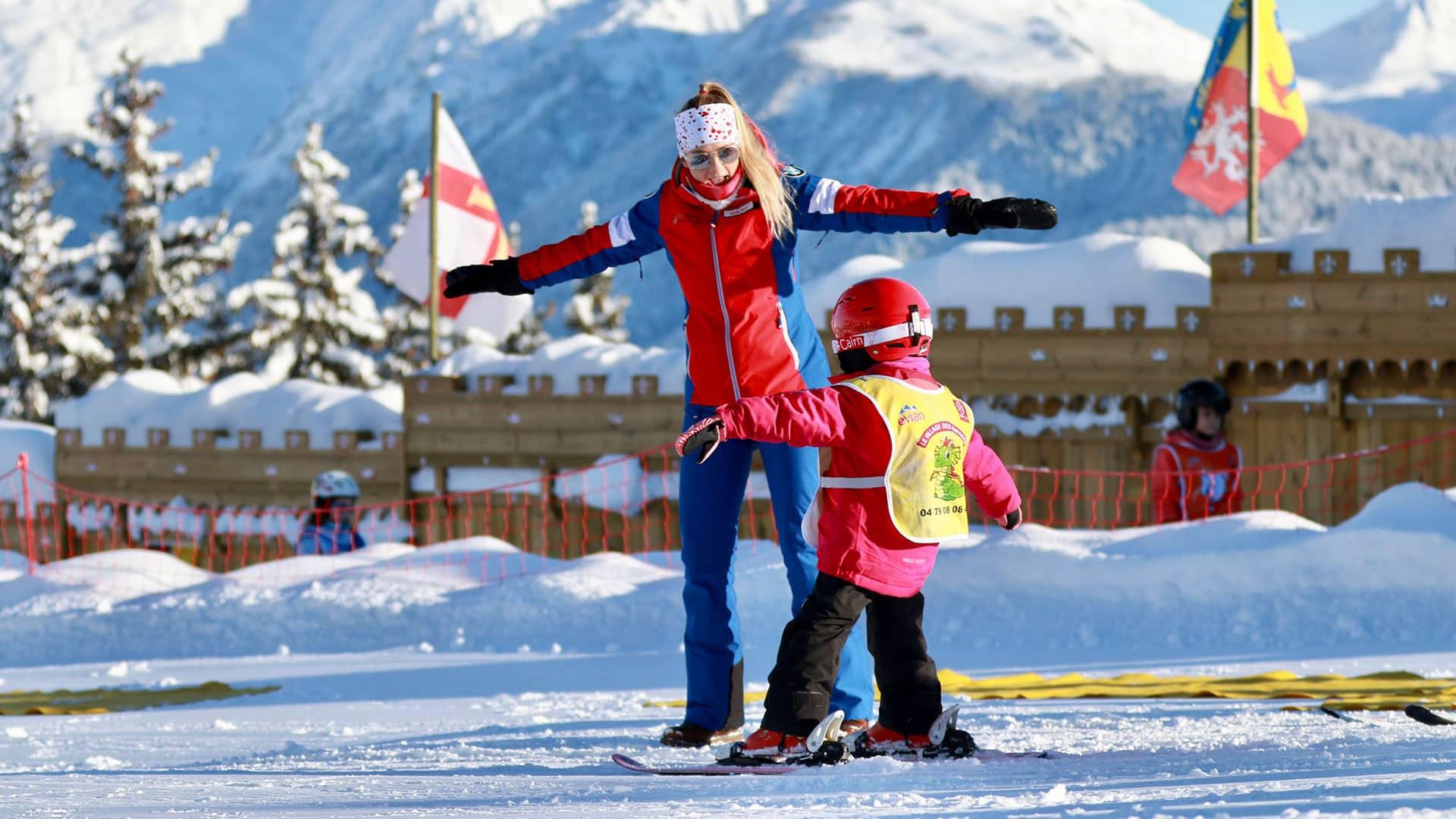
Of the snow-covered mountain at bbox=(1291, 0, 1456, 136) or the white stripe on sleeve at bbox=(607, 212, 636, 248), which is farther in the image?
the snow-covered mountain at bbox=(1291, 0, 1456, 136)

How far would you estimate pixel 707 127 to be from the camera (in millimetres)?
4496

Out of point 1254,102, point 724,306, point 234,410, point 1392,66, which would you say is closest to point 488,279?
point 724,306

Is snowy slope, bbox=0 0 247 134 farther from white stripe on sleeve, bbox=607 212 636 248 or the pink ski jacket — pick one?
the pink ski jacket

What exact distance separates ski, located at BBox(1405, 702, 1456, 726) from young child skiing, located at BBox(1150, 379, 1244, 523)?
487 centimetres

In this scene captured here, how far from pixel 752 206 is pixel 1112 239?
32.5ft

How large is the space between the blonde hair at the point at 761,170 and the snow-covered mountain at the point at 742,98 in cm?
8734

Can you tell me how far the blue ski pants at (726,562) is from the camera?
4621 millimetres

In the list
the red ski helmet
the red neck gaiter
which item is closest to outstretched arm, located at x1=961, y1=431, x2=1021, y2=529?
the red ski helmet

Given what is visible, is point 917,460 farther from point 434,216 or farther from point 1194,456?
point 434,216

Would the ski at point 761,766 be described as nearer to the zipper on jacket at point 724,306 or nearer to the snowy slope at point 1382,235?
the zipper on jacket at point 724,306

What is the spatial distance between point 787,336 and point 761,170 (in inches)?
17.8

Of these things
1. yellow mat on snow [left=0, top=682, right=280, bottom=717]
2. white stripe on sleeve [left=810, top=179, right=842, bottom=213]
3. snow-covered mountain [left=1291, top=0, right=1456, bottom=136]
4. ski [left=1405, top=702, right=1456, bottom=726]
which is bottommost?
yellow mat on snow [left=0, top=682, right=280, bottom=717]

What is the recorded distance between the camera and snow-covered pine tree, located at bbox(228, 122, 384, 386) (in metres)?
26.9

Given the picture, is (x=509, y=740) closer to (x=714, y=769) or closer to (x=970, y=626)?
(x=714, y=769)
